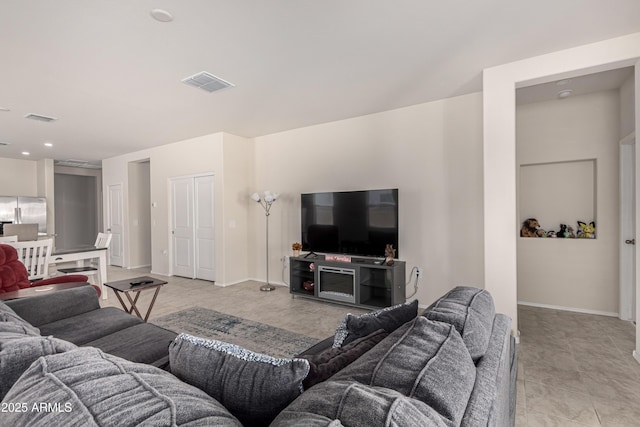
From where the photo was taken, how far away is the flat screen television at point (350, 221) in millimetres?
3885

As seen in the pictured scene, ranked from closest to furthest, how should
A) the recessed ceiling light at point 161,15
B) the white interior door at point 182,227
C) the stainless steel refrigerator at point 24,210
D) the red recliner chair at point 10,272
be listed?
the recessed ceiling light at point 161,15
the red recliner chair at point 10,272
the white interior door at point 182,227
the stainless steel refrigerator at point 24,210

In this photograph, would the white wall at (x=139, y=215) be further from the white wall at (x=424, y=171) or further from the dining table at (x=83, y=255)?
the white wall at (x=424, y=171)

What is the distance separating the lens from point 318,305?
4145mm

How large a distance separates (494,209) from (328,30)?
7.26 feet

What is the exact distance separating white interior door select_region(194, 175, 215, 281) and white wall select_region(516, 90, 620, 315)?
15.8ft

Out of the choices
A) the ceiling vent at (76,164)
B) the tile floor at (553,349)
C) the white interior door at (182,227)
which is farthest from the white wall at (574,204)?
the ceiling vent at (76,164)

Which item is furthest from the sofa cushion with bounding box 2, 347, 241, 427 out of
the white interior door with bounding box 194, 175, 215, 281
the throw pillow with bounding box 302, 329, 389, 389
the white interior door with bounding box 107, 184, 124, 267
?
the white interior door with bounding box 107, 184, 124, 267

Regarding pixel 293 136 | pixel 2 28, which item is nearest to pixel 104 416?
pixel 2 28

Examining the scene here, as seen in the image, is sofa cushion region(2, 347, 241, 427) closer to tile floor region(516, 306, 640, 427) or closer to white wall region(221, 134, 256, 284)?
tile floor region(516, 306, 640, 427)

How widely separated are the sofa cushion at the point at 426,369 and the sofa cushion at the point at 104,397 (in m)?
0.37

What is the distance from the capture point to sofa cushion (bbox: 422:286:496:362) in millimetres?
1076

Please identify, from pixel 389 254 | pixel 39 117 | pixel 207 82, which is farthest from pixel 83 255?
pixel 389 254

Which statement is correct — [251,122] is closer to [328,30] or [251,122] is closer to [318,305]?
[328,30]

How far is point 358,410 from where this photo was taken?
2.02ft
